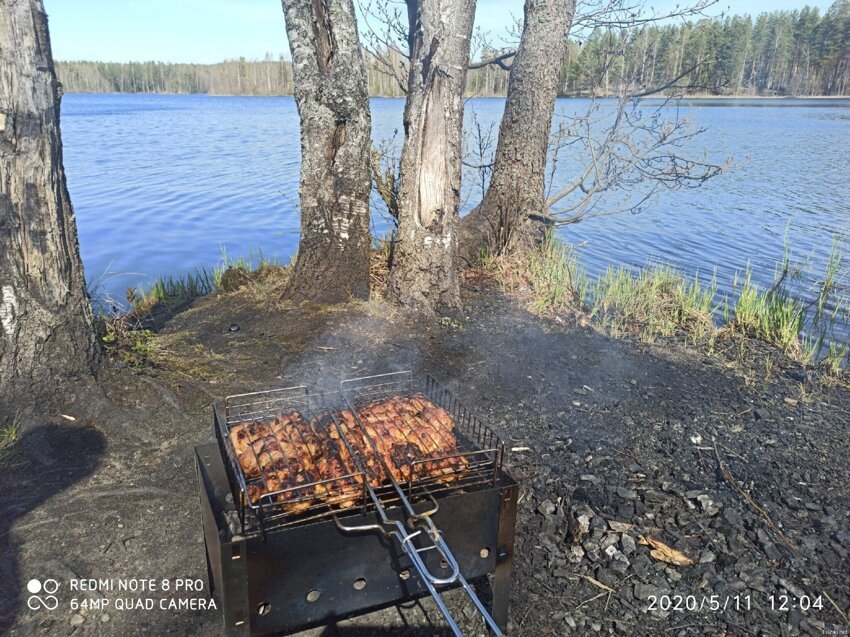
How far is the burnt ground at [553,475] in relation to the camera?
2.94m

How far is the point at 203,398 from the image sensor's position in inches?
185

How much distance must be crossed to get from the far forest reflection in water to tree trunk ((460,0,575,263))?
1.14 m

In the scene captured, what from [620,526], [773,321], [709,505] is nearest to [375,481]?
[620,526]

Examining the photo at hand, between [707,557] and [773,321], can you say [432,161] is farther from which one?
[707,557]

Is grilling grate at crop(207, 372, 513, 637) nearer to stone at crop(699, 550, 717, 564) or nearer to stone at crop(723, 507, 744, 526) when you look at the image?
stone at crop(699, 550, 717, 564)

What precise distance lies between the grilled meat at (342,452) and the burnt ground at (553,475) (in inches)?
32.6

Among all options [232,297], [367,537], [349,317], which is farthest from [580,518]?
[232,297]

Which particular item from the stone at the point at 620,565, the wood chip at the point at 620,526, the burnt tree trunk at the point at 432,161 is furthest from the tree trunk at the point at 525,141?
the stone at the point at 620,565

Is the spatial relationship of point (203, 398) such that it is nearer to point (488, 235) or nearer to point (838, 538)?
point (838, 538)

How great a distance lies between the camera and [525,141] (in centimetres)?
832

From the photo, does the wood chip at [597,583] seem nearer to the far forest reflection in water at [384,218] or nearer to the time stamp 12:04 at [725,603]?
the time stamp 12:04 at [725,603]

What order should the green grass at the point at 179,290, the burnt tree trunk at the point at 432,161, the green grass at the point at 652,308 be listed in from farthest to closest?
the green grass at the point at 179,290, the green grass at the point at 652,308, the burnt tree trunk at the point at 432,161

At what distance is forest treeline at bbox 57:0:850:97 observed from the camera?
848 cm

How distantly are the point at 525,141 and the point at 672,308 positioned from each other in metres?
3.04
